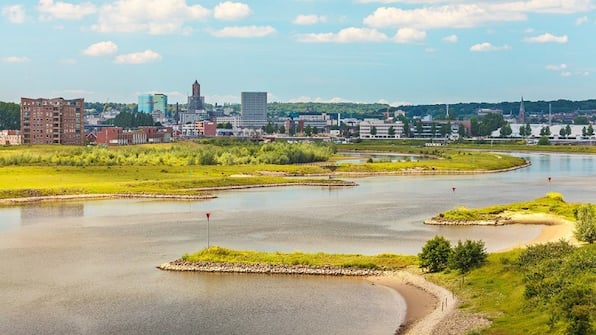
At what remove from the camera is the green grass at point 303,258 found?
3928cm

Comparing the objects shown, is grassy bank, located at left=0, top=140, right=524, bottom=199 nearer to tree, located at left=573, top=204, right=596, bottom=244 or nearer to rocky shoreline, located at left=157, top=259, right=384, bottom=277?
rocky shoreline, located at left=157, top=259, right=384, bottom=277

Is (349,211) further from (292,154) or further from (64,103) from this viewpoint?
(64,103)

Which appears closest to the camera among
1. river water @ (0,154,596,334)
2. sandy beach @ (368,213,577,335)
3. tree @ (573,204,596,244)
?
sandy beach @ (368,213,577,335)

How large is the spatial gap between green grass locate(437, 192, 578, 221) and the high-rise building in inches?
4747

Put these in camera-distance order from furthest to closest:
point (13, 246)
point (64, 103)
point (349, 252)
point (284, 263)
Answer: point (64, 103) < point (13, 246) < point (349, 252) < point (284, 263)

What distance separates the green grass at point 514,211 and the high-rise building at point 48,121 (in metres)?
121

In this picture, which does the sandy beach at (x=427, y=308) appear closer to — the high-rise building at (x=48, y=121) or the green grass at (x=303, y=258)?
the green grass at (x=303, y=258)

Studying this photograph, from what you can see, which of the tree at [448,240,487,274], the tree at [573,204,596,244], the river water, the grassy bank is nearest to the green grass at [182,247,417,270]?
the river water

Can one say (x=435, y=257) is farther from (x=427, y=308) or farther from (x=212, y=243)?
(x=212, y=243)

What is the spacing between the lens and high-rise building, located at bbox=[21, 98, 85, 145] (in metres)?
164

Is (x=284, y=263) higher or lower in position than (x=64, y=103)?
lower

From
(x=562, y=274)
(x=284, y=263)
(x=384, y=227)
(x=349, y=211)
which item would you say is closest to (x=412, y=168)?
(x=349, y=211)

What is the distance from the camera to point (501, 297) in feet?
102

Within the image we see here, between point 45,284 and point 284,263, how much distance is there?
10880 millimetres
